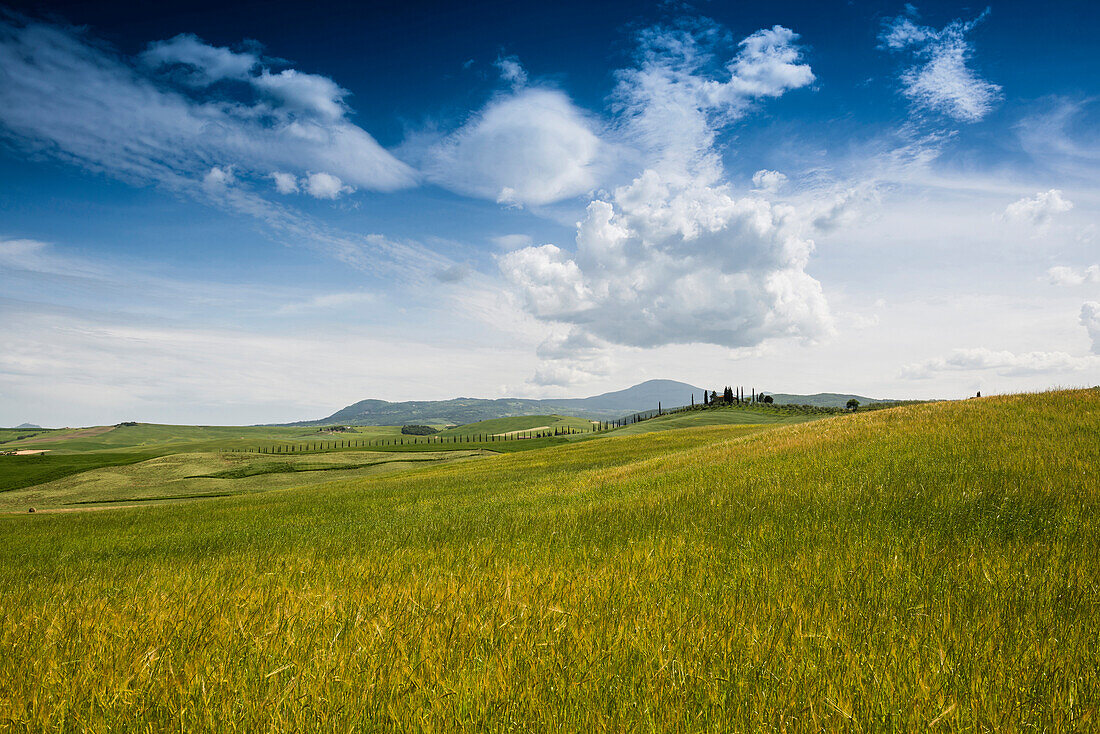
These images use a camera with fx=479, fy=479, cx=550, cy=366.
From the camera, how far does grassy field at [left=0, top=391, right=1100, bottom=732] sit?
10.1ft

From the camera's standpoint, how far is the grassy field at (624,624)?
3088 millimetres

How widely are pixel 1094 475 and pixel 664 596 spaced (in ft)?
32.7

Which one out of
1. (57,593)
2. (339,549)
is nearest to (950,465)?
(339,549)

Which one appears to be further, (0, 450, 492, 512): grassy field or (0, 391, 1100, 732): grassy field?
(0, 450, 492, 512): grassy field

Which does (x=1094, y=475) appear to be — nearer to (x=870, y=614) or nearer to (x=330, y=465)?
(x=870, y=614)

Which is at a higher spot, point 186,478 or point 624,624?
point 624,624

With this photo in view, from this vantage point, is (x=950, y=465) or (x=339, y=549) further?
(x=950, y=465)

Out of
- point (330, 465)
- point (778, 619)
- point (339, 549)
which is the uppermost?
point (778, 619)

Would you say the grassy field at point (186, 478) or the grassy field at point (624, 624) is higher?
the grassy field at point (624, 624)

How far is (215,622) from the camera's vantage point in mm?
4676

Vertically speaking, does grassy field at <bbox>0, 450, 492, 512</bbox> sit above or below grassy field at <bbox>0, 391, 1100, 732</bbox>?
below

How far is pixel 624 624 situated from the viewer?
4.22m

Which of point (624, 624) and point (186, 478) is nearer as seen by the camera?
point (624, 624)

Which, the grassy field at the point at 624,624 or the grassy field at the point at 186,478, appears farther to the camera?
the grassy field at the point at 186,478
